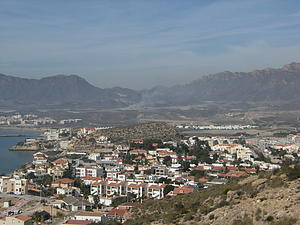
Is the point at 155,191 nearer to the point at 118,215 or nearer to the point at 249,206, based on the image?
the point at 118,215

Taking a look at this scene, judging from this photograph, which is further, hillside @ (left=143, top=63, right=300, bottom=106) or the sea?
hillside @ (left=143, top=63, right=300, bottom=106)

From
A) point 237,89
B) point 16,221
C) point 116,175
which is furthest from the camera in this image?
point 237,89

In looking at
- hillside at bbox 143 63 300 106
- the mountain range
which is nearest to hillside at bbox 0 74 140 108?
the mountain range

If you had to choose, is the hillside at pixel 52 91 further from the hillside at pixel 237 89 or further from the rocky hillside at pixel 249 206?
the rocky hillside at pixel 249 206

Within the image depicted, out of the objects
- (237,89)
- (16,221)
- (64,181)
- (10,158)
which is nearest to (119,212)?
(16,221)

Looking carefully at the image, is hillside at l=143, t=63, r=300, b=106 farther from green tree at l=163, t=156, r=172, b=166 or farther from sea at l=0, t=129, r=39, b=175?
green tree at l=163, t=156, r=172, b=166
